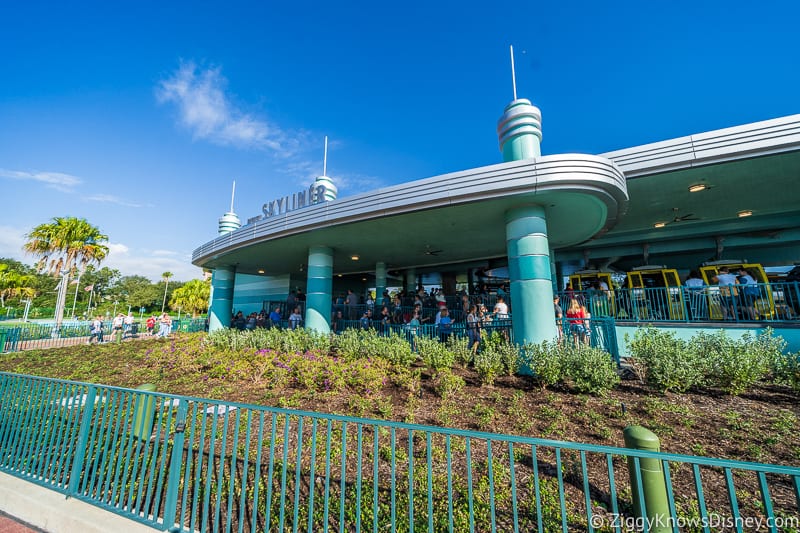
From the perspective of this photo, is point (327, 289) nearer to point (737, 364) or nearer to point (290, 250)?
point (290, 250)

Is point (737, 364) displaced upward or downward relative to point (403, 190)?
downward

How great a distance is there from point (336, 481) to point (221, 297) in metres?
16.6

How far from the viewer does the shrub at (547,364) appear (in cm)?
584

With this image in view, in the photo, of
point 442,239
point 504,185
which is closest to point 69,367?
point 442,239

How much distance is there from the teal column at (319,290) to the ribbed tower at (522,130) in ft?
25.5

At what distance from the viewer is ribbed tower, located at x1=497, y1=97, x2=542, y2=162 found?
8922mm

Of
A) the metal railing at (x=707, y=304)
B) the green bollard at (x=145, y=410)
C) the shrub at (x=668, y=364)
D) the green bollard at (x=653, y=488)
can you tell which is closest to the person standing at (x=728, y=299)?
→ the metal railing at (x=707, y=304)

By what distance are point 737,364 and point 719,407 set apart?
0.98 metres

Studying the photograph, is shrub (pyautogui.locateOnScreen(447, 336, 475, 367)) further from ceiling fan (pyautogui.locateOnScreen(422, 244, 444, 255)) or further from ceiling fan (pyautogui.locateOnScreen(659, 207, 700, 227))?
ceiling fan (pyautogui.locateOnScreen(659, 207, 700, 227))

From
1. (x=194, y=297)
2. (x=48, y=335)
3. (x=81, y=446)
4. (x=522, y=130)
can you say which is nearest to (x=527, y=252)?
(x=522, y=130)

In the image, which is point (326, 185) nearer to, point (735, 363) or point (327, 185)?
point (327, 185)

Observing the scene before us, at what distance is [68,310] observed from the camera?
51.4 m

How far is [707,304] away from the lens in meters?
8.77

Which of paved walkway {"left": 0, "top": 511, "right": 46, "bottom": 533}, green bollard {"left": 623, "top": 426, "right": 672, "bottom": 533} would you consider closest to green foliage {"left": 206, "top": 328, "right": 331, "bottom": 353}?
paved walkway {"left": 0, "top": 511, "right": 46, "bottom": 533}
